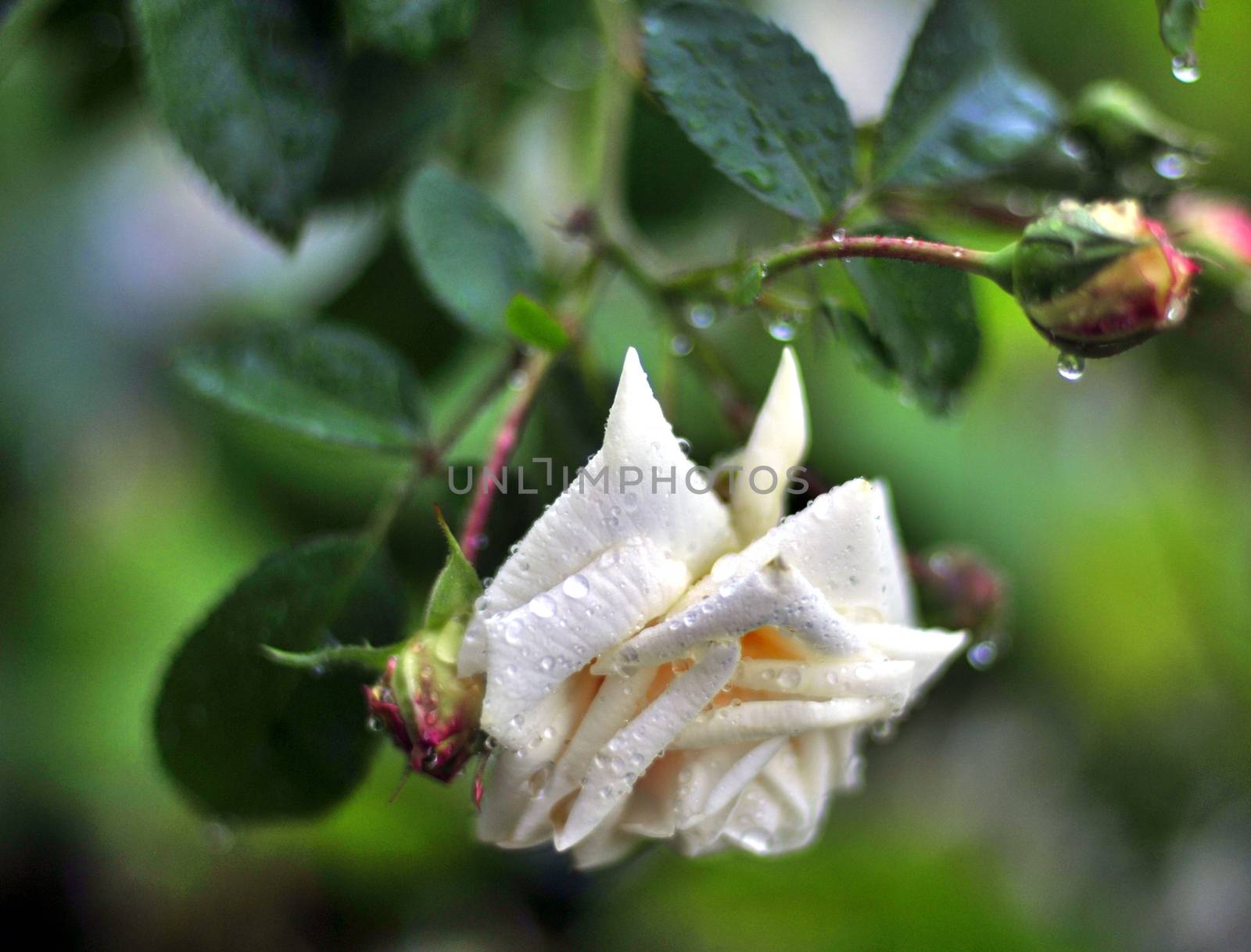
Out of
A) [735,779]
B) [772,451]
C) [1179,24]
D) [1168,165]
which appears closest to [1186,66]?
[1179,24]

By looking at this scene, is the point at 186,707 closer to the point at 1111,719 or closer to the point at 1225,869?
the point at 1111,719

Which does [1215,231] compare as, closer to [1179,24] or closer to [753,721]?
[1179,24]

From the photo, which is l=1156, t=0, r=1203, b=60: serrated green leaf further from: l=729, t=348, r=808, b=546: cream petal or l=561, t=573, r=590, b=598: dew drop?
l=561, t=573, r=590, b=598: dew drop

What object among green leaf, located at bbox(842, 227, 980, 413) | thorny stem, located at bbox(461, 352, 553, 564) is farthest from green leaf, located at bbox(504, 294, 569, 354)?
green leaf, located at bbox(842, 227, 980, 413)

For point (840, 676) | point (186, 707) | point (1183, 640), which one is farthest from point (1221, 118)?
point (186, 707)

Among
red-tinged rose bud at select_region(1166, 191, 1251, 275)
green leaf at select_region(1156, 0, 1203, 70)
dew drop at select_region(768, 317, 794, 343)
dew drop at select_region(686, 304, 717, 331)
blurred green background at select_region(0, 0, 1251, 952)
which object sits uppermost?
green leaf at select_region(1156, 0, 1203, 70)

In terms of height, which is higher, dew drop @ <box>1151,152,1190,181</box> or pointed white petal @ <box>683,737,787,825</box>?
dew drop @ <box>1151,152,1190,181</box>

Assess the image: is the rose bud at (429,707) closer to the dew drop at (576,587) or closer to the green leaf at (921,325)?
the dew drop at (576,587)
